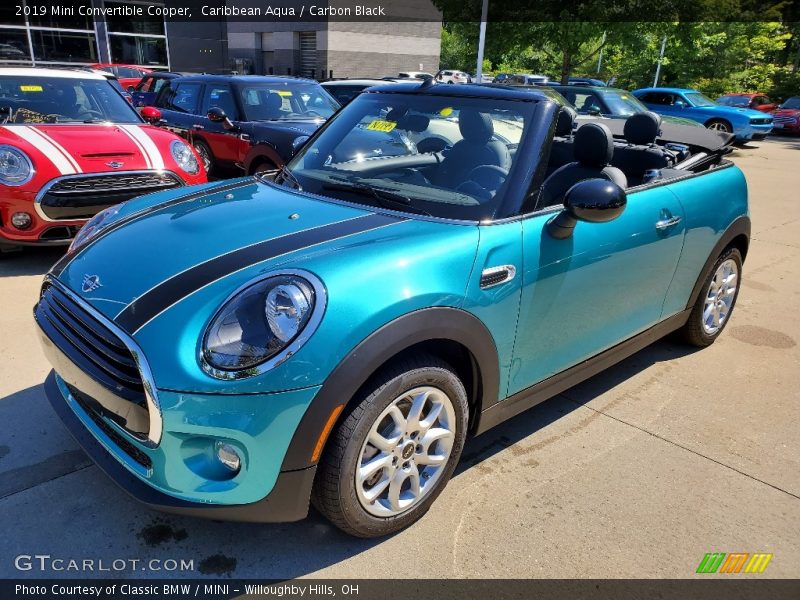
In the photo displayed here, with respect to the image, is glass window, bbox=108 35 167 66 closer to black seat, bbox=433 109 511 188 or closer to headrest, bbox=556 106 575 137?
headrest, bbox=556 106 575 137

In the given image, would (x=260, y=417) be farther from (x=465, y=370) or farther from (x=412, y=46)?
(x=412, y=46)

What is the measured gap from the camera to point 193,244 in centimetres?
227

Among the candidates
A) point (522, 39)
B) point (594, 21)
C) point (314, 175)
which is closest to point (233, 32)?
point (522, 39)

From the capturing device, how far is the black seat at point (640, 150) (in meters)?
3.75

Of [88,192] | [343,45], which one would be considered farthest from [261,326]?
[343,45]

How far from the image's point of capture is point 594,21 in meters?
18.4

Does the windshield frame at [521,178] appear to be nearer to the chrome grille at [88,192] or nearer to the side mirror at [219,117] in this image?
the chrome grille at [88,192]

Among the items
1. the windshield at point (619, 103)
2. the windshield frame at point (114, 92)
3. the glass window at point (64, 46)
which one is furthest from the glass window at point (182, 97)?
the glass window at point (64, 46)

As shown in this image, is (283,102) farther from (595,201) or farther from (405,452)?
(405,452)

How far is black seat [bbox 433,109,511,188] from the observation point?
8.86 ft

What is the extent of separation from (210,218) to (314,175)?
26.0 inches

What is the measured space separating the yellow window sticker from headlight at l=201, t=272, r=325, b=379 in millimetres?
1443

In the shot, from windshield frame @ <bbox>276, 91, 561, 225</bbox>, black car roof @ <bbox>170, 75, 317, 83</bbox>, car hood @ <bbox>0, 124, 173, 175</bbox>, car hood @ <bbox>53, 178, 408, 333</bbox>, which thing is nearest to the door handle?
windshield frame @ <bbox>276, 91, 561, 225</bbox>

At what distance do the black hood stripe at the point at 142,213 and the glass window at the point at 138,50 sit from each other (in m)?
25.9
